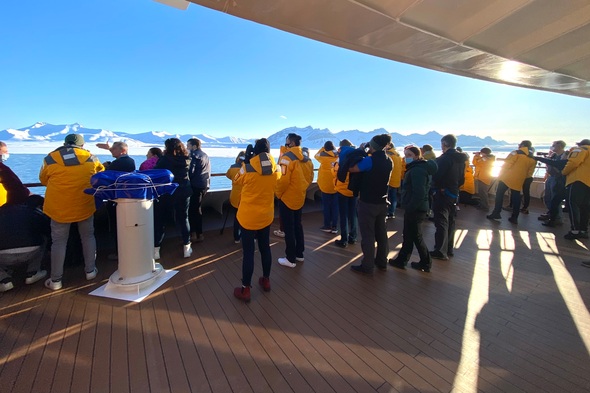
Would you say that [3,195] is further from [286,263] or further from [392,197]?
[392,197]

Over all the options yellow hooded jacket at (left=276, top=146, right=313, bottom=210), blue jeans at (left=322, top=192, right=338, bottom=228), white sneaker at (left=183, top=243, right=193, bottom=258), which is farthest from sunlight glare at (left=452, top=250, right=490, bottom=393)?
white sneaker at (left=183, top=243, right=193, bottom=258)

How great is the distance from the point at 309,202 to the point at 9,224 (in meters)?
5.85

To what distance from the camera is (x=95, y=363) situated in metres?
1.81

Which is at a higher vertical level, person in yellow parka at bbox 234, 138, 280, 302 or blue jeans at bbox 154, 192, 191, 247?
person in yellow parka at bbox 234, 138, 280, 302

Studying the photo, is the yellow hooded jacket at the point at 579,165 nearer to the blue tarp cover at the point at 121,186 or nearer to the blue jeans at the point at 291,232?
the blue jeans at the point at 291,232

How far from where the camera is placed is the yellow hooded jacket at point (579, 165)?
4613 millimetres

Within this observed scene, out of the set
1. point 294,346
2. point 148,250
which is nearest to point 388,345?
point 294,346

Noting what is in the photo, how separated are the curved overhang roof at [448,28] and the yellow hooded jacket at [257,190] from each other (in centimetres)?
240

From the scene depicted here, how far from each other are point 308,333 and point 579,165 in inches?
234

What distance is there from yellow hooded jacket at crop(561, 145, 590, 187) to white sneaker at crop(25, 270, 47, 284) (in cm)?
837

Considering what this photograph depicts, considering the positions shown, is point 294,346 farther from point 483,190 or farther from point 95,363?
point 483,190

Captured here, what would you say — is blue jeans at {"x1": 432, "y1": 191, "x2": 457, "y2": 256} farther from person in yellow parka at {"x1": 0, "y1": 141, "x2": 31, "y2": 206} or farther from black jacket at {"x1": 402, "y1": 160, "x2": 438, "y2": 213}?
person in yellow parka at {"x1": 0, "y1": 141, "x2": 31, "y2": 206}

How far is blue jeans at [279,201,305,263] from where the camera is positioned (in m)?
3.34

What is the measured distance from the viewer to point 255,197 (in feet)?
8.30
